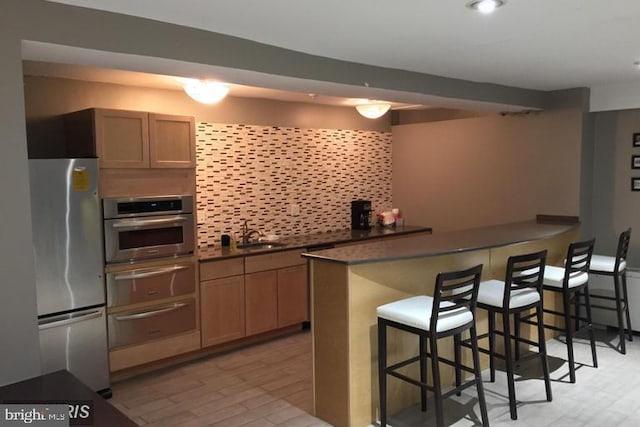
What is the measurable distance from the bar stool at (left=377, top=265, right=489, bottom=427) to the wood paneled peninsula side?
15 cm

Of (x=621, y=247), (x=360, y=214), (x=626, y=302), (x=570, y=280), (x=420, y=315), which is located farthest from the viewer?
(x=360, y=214)

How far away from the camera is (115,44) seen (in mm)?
2391

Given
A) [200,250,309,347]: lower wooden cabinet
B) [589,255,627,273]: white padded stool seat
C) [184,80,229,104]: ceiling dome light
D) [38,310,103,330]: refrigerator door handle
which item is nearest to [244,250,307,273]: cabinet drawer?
[200,250,309,347]: lower wooden cabinet

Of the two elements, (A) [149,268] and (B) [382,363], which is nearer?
(B) [382,363]

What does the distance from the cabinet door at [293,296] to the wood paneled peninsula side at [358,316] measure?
4.90ft

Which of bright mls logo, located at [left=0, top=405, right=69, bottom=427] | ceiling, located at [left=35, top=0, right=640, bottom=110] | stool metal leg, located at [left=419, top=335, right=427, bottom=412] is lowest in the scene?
stool metal leg, located at [left=419, top=335, right=427, bottom=412]

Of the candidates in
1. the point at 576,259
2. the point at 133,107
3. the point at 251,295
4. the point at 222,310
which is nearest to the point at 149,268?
the point at 222,310

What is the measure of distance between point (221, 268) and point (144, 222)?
0.81 m

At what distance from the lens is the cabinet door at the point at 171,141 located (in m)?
3.95

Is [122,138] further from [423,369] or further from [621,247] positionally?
[621,247]

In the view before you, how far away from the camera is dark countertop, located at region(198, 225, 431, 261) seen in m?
4.49

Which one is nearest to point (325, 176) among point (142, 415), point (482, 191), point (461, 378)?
point (482, 191)

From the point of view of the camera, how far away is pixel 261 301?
15.2ft

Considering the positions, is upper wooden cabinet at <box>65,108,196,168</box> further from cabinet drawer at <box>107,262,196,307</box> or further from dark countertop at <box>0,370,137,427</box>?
dark countertop at <box>0,370,137,427</box>
